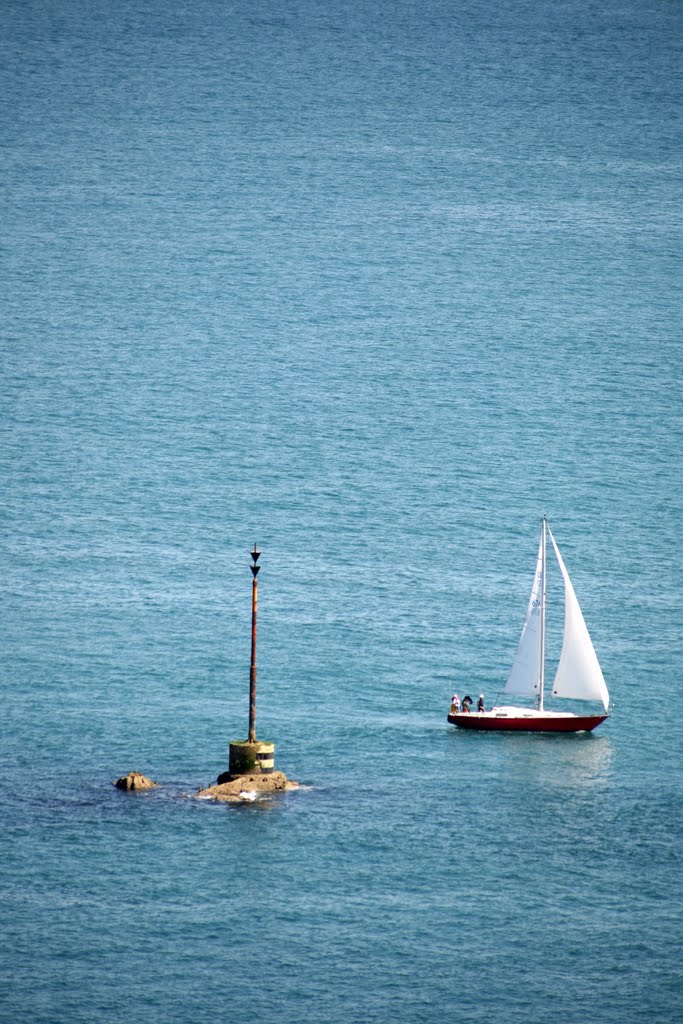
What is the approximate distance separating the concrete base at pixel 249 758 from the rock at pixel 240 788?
0.88 ft

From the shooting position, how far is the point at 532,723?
107125 mm

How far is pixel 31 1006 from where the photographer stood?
2874 inches

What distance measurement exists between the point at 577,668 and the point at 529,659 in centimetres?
259

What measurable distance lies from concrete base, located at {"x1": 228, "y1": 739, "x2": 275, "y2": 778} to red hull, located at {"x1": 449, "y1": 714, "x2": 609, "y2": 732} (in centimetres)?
1776

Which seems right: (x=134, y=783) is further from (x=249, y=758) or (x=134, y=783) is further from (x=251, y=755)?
(x=251, y=755)

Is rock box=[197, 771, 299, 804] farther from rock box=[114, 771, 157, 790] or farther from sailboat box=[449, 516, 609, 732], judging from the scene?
sailboat box=[449, 516, 609, 732]

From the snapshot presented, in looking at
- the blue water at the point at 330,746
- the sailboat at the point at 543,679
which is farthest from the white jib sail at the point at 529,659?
the blue water at the point at 330,746

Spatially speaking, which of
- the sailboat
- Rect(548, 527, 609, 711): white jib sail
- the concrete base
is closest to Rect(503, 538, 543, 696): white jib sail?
the sailboat

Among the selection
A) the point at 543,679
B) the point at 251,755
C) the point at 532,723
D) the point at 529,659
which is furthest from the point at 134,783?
the point at 543,679

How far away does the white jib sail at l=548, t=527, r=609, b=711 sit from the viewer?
10994 cm

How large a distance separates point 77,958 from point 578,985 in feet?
60.3

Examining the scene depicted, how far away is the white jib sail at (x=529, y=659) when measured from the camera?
4360 inches

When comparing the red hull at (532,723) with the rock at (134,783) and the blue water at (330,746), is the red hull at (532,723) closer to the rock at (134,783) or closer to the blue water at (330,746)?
the blue water at (330,746)

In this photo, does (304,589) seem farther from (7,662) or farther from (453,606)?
(7,662)
